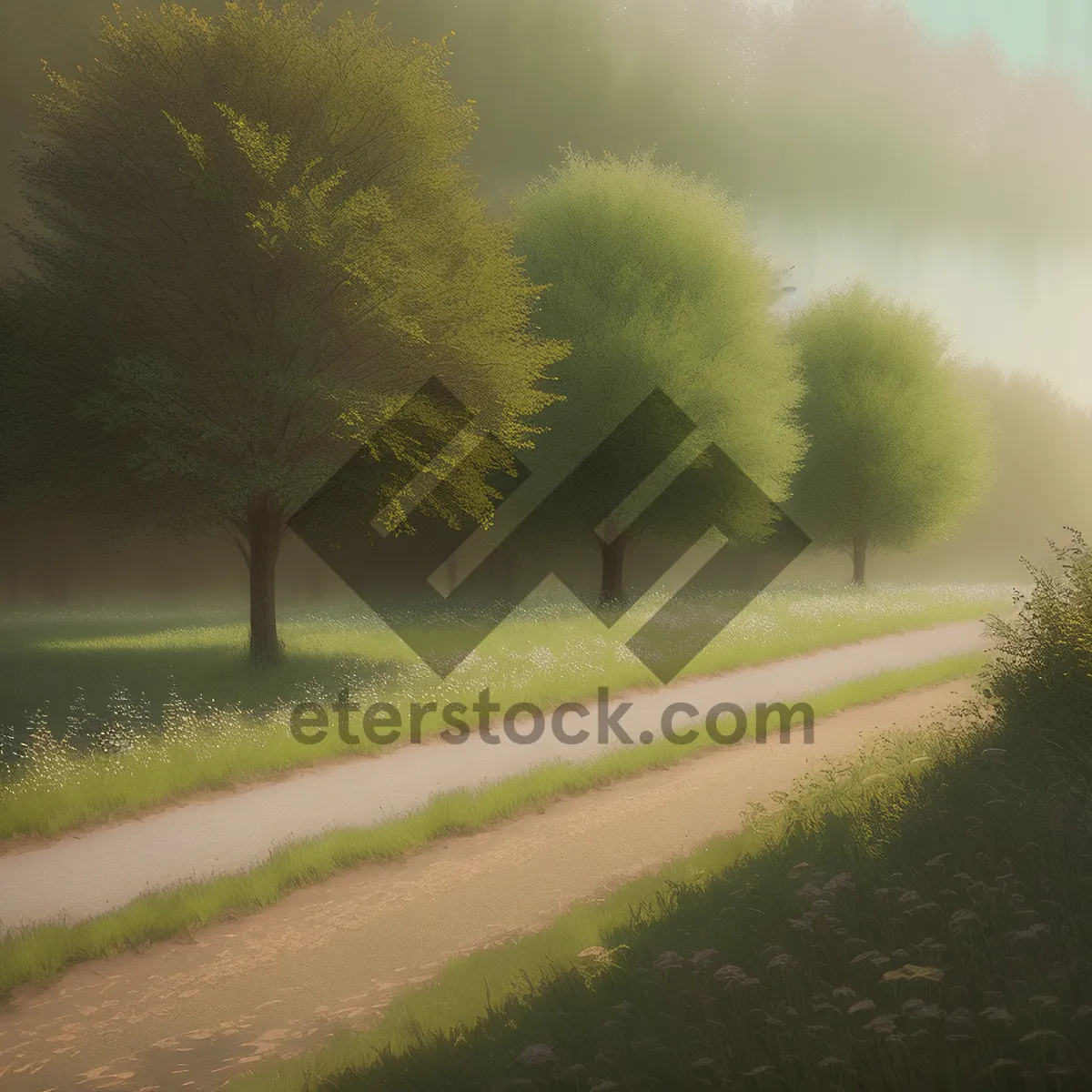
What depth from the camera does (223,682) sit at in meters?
16.6

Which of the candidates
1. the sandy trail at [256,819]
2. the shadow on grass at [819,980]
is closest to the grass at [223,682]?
the sandy trail at [256,819]

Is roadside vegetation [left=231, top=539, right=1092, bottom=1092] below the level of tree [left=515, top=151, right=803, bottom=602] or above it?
below

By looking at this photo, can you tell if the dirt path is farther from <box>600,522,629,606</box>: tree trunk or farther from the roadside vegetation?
<box>600,522,629,606</box>: tree trunk

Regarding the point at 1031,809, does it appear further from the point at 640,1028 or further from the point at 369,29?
the point at 369,29

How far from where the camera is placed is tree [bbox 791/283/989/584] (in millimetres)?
39156

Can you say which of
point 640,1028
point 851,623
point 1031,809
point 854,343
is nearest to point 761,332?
point 851,623

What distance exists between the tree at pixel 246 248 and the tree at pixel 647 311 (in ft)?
30.5

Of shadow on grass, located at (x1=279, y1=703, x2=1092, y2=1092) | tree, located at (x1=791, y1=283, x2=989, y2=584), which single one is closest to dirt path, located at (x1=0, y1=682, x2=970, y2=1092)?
shadow on grass, located at (x1=279, y1=703, x2=1092, y2=1092)

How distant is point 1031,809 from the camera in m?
Result: 7.27

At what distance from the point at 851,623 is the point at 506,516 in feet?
32.2

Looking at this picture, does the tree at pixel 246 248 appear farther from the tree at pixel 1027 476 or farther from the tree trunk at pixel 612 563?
the tree at pixel 1027 476

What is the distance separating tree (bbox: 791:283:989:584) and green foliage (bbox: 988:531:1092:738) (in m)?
28.5

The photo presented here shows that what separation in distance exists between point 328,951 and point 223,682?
9.76m

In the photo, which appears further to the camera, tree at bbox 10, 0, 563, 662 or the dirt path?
tree at bbox 10, 0, 563, 662
